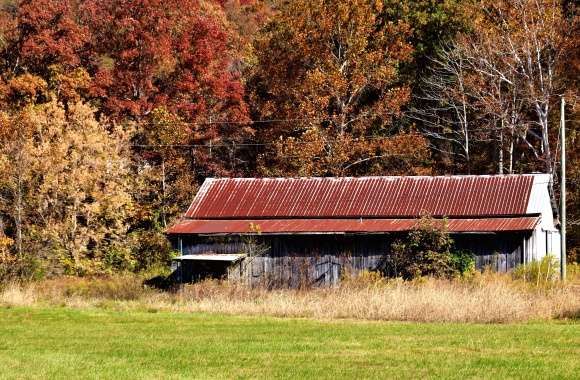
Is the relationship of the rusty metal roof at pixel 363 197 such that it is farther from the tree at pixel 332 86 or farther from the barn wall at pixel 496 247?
the tree at pixel 332 86

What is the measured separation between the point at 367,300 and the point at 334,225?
12.3 m

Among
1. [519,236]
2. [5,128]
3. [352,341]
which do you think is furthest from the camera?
[5,128]

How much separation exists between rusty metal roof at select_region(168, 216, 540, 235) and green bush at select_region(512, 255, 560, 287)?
5.98 ft

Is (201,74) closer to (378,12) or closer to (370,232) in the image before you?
(378,12)

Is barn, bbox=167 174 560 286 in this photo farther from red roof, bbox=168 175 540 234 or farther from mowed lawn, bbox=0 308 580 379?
mowed lawn, bbox=0 308 580 379

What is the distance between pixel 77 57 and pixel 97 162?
9699 millimetres

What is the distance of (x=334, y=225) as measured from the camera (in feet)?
126

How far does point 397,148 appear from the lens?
5019cm

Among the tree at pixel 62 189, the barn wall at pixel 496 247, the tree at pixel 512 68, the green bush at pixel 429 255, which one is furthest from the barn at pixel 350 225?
the tree at pixel 512 68

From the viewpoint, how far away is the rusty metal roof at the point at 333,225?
1433 inches

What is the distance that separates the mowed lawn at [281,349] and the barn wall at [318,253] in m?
12.8

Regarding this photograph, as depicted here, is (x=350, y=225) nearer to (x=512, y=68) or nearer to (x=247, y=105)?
(x=512, y=68)

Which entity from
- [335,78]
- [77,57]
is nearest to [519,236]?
[335,78]

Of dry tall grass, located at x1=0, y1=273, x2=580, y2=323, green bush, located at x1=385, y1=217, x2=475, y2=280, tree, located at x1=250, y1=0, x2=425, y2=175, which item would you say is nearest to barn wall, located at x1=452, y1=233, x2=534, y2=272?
green bush, located at x1=385, y1=217, x2=475, y2=280
